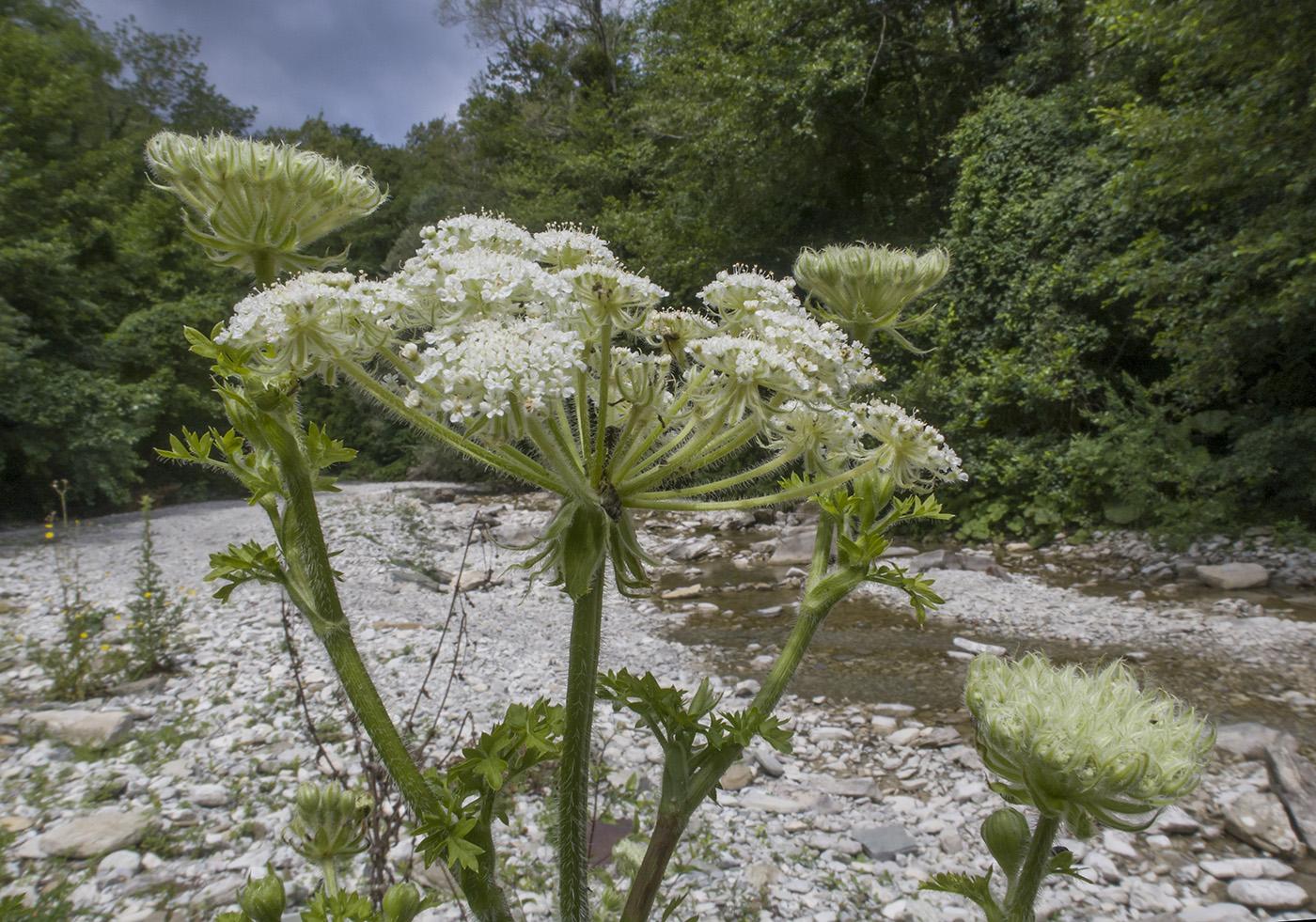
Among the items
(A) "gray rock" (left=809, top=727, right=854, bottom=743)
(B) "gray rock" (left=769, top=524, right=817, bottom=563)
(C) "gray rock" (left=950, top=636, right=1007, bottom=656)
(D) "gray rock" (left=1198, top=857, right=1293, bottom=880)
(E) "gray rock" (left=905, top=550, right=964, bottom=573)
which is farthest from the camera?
(B) "gray rock" (left=769, top=524, right=817, bottom=563)

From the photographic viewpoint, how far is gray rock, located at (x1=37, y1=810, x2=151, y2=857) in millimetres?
3660

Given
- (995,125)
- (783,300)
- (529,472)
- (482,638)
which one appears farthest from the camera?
(995,125)

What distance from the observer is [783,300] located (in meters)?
1.64

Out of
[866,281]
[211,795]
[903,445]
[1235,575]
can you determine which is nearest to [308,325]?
[903,445]

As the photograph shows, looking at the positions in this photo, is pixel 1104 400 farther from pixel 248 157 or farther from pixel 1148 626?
pixel 248 157

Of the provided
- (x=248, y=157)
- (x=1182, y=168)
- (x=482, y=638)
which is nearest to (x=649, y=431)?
(x=248, y=157)

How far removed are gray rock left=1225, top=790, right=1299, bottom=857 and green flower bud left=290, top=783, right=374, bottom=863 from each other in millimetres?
5147

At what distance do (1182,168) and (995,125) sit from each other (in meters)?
4.53

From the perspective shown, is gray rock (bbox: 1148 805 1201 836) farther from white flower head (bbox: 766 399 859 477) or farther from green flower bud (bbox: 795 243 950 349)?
white flower head (bbox: 766 399 859 477)

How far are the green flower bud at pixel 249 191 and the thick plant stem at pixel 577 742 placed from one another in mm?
946

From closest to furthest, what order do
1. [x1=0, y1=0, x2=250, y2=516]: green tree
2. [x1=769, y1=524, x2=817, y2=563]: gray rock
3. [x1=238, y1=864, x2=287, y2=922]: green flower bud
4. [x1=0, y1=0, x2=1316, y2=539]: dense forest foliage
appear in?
[x1=238, y1=864, x2=287, y2=922]: green flower bud → [x1=0, y1=0, x2=1316, y2=539]: dense forest foliage → [x1=769, y1=524, x2=817, y2=563]: gray rock → [x1=0, y1=0, x2=250, y2=516]: green tree

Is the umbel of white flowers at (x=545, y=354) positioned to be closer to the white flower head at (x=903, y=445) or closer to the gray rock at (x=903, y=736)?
the white flower head at (x=903, y=445)

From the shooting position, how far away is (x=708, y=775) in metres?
1.40

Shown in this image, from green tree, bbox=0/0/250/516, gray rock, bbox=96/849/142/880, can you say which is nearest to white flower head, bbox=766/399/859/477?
gray rock, bbox=96/849/142/880
